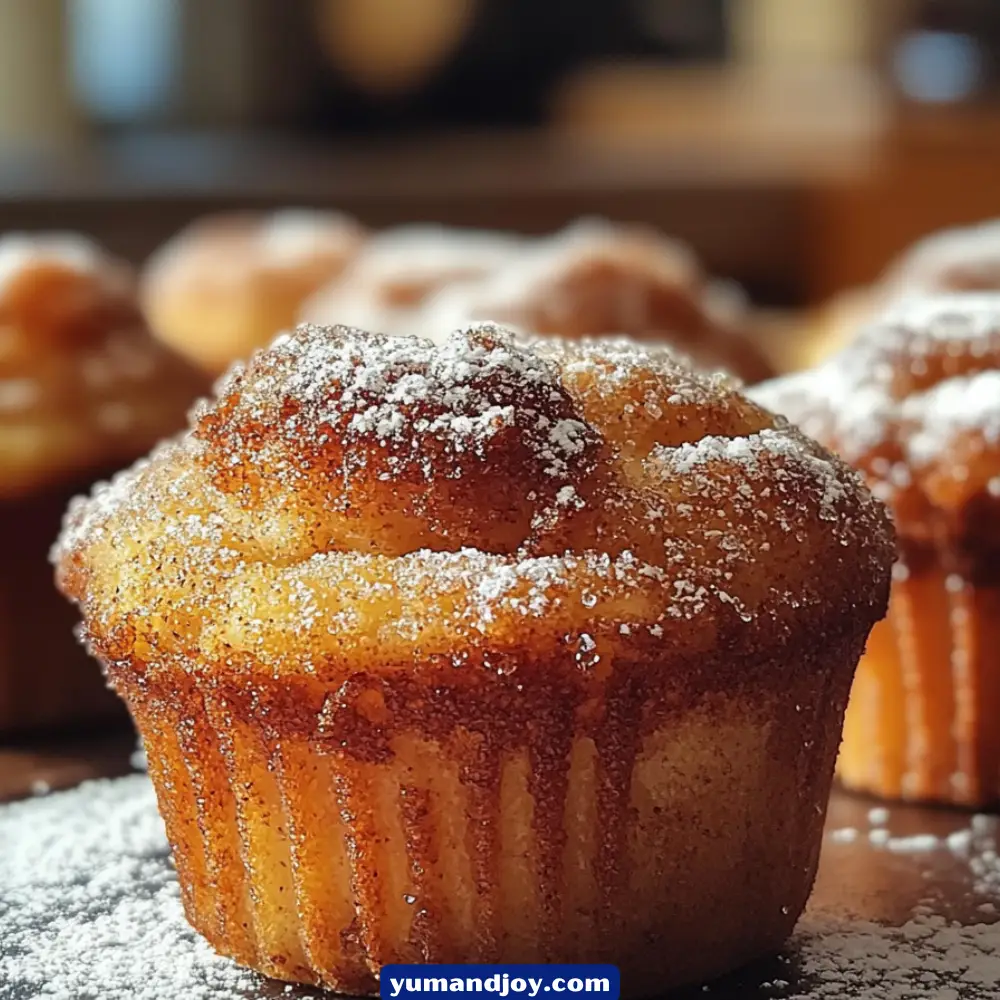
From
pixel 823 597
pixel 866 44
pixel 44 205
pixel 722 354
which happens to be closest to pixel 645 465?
pixel 823 597

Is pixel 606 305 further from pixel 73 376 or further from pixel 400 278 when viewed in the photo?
pixel 73 376

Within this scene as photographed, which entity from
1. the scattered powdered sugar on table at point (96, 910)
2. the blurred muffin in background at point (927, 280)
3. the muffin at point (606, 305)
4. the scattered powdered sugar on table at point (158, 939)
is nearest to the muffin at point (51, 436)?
the scattered powdered sugar on table at point (96, 910)

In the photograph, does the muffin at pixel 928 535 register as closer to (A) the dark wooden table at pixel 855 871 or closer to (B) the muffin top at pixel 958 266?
(A) the dark wooden table at pixel 855 871

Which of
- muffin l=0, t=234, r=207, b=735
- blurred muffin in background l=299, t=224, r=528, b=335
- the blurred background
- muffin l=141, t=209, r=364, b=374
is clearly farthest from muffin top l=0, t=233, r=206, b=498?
the blurred background

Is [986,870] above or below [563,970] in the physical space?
below

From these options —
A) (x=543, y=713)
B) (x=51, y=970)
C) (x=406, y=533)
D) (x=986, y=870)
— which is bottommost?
(x=986, y=870)

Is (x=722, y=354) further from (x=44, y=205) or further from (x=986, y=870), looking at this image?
(x=44, y=205)
